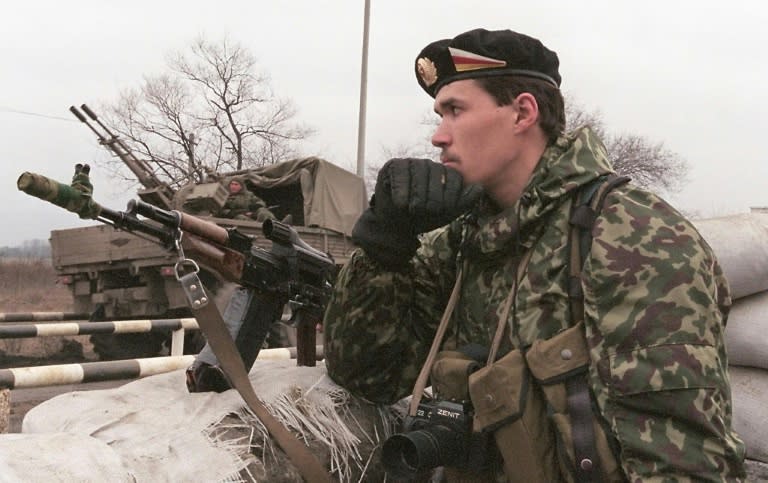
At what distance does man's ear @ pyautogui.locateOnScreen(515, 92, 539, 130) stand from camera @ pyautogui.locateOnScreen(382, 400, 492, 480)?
2.31 feet

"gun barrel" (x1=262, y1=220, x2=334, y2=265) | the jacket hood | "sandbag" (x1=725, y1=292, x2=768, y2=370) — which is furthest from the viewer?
"sandbag" (x1=725, y1=292, x2=768, y2=370)

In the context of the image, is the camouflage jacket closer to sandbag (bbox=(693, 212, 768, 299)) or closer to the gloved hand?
the gloved hand

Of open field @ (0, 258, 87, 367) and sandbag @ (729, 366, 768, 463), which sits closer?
sandbag @ (729, 366, 768, 463)

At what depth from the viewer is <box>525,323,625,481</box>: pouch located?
1592mm

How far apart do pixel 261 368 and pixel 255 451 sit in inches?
24.2

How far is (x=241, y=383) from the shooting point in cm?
195

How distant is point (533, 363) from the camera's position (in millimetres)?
1656

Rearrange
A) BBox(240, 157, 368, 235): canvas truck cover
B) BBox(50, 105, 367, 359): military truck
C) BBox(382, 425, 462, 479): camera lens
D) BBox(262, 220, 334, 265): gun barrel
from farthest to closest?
BBox(240, 157, 368, 235): canvas truck cover, BBox(50, 105, 367, 359): military truck, BBox(262, 220, 334, 265): gun barrel, BBox(382, 425, 462, 479): camera lens

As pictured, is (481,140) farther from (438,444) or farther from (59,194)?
(59,194)

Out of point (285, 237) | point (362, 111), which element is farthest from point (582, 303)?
point (362, 111)

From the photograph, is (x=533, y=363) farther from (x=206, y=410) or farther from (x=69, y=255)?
(x=69, y=255)

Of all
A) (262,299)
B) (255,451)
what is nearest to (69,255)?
(262,299)

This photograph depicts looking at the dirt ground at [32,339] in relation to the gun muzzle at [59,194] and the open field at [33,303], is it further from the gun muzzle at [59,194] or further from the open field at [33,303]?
the gun muzzle at [59,194]

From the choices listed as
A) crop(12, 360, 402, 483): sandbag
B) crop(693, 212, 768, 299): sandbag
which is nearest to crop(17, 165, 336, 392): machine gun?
crop(12, 360, 402, 483): sandbag
